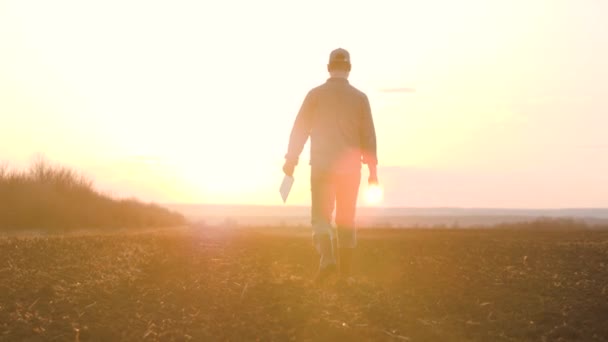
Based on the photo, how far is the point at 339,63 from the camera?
425 inches

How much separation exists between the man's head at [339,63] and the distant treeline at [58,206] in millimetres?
11039

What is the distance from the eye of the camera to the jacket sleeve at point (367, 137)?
427 inches

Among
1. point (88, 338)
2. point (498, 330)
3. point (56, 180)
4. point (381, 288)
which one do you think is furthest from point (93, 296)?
point (56, 180)

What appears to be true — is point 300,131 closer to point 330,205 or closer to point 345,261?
point 330,205

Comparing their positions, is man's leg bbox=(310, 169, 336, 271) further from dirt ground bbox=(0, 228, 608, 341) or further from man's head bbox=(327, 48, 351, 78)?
man's head bbox=(327, 48, 351, 78)

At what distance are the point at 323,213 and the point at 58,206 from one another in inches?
494

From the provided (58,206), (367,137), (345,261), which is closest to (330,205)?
(345,261)

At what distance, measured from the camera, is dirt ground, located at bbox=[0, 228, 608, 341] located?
25.1 feet

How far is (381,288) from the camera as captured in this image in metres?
10.0

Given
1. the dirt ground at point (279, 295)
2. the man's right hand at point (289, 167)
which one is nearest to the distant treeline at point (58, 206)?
the dirt ground at point (279, 295)

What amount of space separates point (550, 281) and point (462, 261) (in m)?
1.93

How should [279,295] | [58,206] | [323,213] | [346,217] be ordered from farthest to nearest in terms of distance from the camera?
[58,206] < [346,217] < [323,213] < [279,295]

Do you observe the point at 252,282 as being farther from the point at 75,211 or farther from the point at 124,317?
the point at 75,211

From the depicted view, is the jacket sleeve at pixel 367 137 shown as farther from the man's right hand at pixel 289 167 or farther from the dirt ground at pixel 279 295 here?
the dirt ground at pixel 279 295
